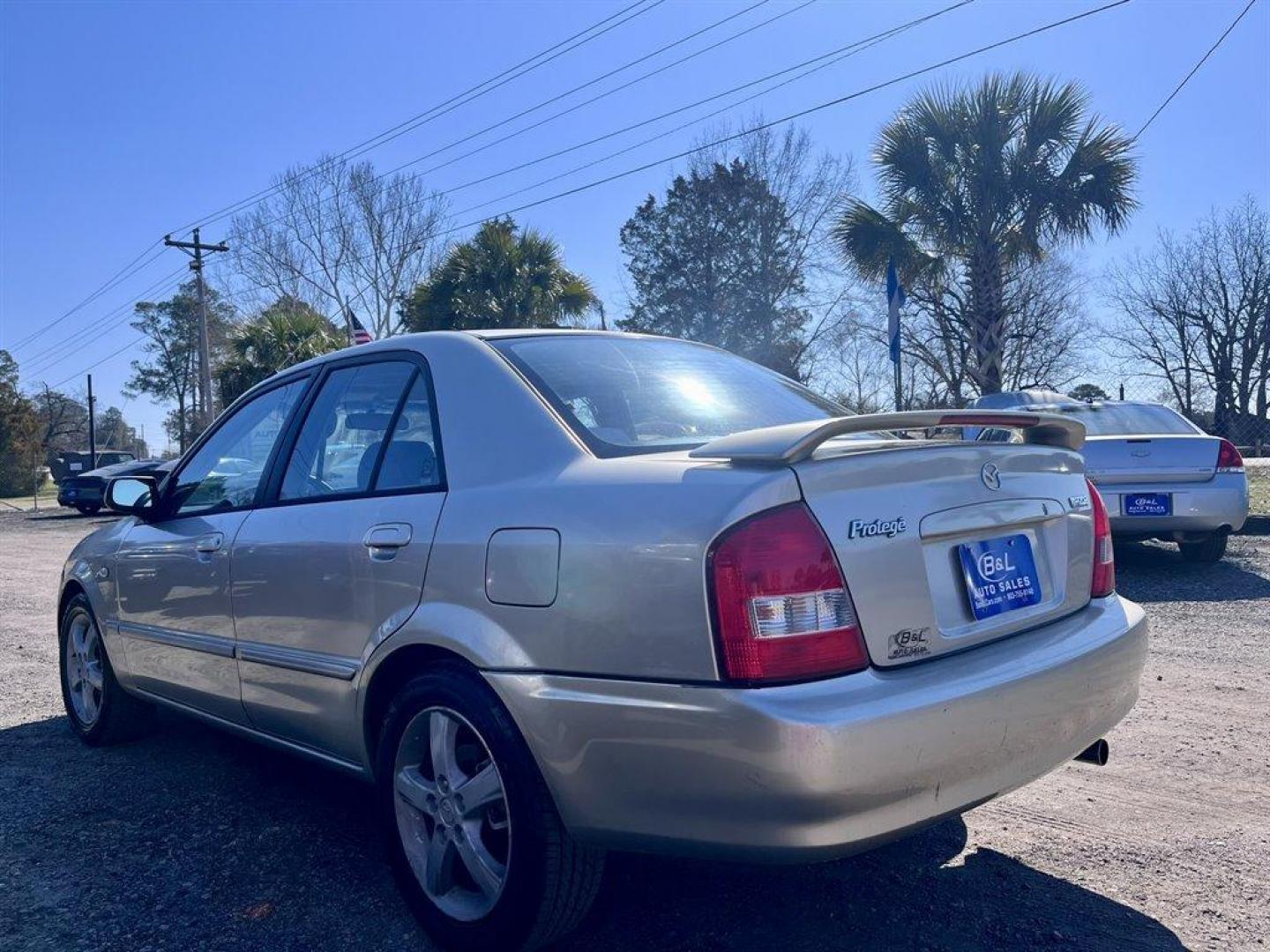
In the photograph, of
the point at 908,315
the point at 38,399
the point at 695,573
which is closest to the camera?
the point at 695,573

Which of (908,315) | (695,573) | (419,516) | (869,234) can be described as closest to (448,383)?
(419,516)

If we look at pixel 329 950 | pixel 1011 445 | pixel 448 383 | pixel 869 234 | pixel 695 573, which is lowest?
pixel 329 950

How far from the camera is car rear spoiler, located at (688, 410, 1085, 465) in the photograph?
214 centimetres

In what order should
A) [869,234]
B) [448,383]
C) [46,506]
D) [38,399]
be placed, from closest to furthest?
1. [448,383]
2. [869,234]
3. [46,506]
4. [38,399]

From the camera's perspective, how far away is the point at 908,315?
27.3 metres

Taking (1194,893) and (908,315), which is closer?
(1194,893)

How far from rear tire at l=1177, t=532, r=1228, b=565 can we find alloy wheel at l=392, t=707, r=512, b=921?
7163 mm

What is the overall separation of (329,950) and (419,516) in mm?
1110

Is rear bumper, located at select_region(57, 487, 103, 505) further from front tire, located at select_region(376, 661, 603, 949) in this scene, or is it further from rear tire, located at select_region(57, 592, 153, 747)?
front tire, located at select_region(376, 661, 603, 949)

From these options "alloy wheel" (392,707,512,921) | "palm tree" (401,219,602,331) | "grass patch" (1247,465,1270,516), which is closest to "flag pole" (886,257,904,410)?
"grass patch" (1247,465,1270,516)

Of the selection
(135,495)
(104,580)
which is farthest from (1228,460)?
(104,580)

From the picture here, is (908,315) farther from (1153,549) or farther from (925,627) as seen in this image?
(925,627)

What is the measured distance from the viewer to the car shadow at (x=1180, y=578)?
705 centimetres

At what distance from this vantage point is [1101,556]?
285cm
